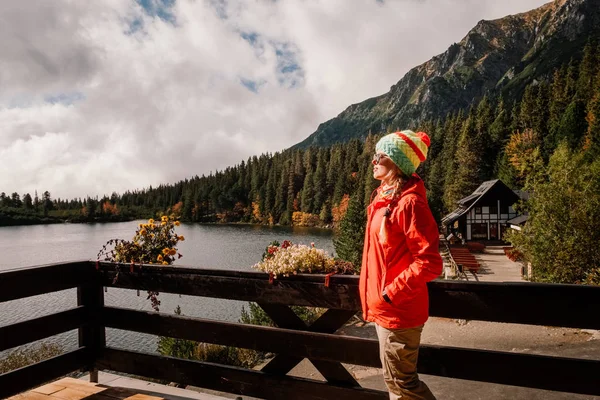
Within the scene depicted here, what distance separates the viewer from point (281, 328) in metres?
3.41

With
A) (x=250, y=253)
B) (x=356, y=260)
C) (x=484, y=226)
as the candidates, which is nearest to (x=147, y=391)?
(x=356, y=260)

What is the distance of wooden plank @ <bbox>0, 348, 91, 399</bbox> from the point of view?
11.3 ft

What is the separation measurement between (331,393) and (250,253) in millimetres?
46586

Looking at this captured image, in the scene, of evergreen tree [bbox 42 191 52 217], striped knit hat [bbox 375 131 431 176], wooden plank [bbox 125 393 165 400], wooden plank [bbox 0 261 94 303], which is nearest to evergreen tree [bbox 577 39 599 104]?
striped knit hat [bbox 375 131 431 176]

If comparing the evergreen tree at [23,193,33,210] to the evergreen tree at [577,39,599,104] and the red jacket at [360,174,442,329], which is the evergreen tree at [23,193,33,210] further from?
the red jacket at [360,174,442,329]

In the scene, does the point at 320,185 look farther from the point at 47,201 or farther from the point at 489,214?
the point at 47,201

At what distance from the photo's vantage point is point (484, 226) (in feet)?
172

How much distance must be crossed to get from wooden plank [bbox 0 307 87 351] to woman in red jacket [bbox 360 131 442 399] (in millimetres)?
2884

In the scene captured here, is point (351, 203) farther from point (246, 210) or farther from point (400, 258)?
point (246, 210)

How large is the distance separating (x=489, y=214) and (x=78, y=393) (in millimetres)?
55023

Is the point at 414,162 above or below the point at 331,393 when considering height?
above

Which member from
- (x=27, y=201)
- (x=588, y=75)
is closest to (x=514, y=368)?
(x=588, y=75)

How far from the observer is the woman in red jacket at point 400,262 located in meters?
2.45

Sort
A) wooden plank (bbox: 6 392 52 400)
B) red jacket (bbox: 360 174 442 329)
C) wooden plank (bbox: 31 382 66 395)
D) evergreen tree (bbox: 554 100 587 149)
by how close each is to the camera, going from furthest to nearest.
Result: evergreen tree (bbox: 554 100 587 149)
wooden plank (bbox: 31 382 66 395)
wooden plank (bbox: 6 392 52 400)
red jacket (bbox: 360 174 442 329)
